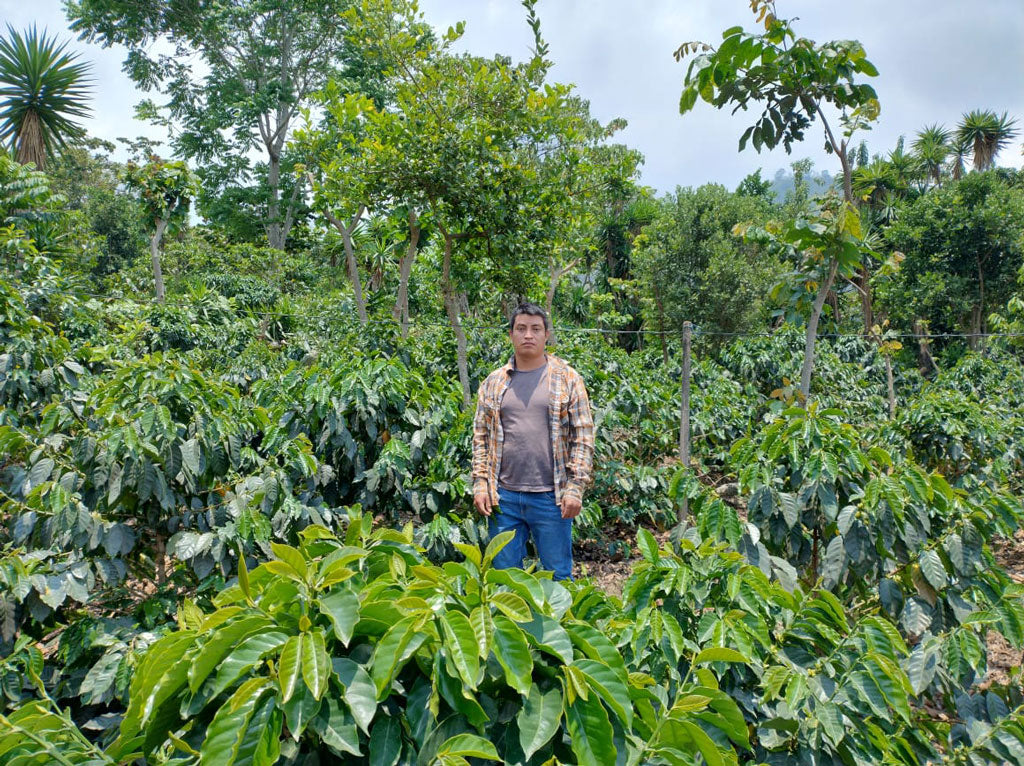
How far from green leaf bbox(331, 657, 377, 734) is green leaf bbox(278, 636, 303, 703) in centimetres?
6

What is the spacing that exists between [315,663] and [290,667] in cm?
3

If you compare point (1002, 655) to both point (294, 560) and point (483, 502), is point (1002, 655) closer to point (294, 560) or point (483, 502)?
point (483, 502)

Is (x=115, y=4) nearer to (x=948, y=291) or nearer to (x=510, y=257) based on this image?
(x=510, y=257)

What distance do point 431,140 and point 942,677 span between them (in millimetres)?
4336

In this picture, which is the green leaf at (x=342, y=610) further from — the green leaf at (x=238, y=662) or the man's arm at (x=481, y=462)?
the man's arm at (x=481, y=462)

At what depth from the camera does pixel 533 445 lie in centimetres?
283

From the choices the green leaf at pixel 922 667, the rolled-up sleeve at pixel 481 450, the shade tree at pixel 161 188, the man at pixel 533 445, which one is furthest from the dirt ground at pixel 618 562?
the shade tree at pixel 161 188

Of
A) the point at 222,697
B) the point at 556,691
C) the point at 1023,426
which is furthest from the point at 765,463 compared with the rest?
the point at 1023,426

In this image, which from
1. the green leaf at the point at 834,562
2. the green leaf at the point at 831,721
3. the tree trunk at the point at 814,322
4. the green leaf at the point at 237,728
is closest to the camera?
the green leaf at the point at 237,728

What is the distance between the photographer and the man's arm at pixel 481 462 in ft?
9.34

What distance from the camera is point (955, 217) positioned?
12.3m

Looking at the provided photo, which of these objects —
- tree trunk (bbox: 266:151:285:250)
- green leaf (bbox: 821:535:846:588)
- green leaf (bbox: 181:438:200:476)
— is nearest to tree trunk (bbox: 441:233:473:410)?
green leaf (bbox: 181:438:200:476)

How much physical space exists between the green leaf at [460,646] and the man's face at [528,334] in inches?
78.8

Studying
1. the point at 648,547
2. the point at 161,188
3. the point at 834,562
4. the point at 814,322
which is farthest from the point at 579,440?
the point at 161,188
